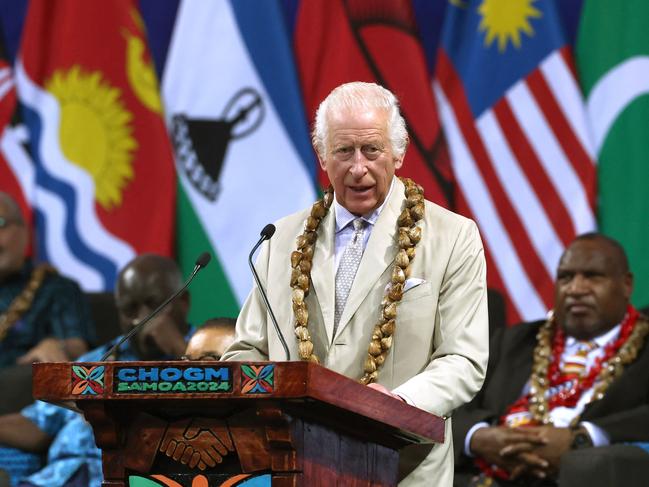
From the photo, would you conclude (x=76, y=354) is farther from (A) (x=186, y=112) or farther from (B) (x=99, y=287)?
(A) (x=186, y=112)

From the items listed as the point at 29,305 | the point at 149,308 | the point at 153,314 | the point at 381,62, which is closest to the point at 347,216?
the point at 153,314

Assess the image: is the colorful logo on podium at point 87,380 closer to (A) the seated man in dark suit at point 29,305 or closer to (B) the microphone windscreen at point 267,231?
(B) the microphone windscreen at point 267,231

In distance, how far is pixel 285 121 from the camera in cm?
682

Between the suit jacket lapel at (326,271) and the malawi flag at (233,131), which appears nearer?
the suit jacket lapel at (326,271)

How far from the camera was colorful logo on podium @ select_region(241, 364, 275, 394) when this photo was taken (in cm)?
230

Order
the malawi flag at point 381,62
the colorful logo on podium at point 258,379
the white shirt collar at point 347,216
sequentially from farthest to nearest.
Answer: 1. the malawi flag at point 381,62
2. the white shirt collar at point 347,216
3. the colorful logo on podium at point 258,379

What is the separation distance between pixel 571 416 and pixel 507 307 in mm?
1336

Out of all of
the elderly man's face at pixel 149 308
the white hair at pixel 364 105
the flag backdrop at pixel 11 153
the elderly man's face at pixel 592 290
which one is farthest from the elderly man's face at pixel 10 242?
the white hair at pixel 364 105

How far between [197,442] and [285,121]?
4505mm

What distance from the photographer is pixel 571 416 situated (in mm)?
5141

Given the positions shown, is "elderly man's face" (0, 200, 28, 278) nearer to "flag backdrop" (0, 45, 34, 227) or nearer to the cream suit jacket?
"flag backdrop" (0, 45, 34, 227)

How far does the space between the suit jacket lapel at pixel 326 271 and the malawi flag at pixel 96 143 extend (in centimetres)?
398

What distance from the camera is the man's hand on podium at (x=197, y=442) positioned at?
95.0 inches

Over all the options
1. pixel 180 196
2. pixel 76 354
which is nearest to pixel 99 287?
pixel 180 196
